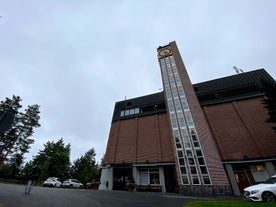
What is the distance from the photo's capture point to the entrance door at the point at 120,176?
2406 cm

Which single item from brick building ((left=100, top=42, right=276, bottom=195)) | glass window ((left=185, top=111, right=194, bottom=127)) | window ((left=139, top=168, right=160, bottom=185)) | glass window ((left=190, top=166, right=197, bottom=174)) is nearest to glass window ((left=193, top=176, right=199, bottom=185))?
brick building ((left=100, top=42, right=276, bottom=195))

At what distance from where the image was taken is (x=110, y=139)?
2845 centimetres

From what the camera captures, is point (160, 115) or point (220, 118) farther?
point (160, 115)

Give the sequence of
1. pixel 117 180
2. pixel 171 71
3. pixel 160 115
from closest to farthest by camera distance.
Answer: pixel 117 180 → pixel 160 115 → pixel 171 71

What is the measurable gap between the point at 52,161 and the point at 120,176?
20.3 metres

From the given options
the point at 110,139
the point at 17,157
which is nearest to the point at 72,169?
the point at 17,157

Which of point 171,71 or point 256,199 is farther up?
point 171,71

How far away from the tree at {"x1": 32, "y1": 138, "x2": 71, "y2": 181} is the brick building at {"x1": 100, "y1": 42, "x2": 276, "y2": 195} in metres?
16.5

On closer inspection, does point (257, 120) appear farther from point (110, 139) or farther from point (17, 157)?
point (17, 157)

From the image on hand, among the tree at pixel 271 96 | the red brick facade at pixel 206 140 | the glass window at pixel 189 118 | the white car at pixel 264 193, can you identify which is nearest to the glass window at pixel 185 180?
the red brick facade at pixel 206 140

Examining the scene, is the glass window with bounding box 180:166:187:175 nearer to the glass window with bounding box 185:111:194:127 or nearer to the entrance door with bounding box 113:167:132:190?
the glass window with bounding box 185:111:194:127

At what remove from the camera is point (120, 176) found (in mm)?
25016

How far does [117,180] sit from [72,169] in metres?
26.5

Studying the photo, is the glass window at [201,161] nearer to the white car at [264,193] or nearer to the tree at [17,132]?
the white car at [264,193]
